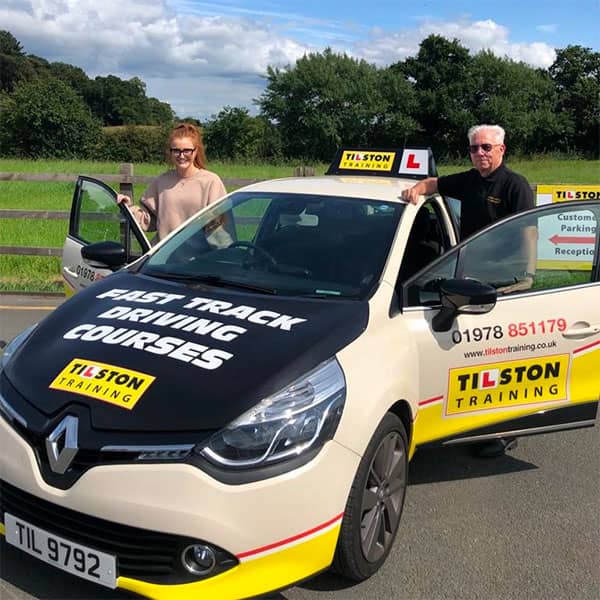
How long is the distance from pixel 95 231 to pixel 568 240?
123 inches

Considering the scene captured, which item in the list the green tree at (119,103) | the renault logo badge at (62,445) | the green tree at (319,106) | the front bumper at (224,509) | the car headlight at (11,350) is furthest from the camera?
the green tree at (119,103)

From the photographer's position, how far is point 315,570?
2441 mm

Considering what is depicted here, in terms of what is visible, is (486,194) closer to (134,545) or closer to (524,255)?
(524,255)

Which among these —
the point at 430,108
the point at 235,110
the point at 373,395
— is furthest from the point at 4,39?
the point at 373,395

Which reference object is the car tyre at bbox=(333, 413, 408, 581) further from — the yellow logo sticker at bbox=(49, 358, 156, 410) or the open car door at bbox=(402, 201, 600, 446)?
the yellow logo sticker at bbox=(49, 358, 156, 410)

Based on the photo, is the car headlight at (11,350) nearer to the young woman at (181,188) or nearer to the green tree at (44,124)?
the young woman at (181,188)

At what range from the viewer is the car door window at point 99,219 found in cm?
449

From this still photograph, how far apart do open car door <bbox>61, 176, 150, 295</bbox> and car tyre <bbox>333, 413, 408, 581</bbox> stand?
2.08 m

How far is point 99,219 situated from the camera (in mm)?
4863

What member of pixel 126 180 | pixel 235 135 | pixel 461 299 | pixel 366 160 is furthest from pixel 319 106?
pixel 461 299

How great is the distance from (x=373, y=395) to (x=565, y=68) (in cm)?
8102

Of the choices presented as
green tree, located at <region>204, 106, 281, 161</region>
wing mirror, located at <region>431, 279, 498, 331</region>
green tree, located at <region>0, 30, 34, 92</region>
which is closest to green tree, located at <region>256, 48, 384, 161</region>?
green tree, located at <region>204, 106, 281, 161</region>

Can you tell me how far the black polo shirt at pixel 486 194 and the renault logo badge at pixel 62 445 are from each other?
2.60 metres

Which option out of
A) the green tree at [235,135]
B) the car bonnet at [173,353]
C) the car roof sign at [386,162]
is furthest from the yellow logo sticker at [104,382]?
the green tree at [235,135]
